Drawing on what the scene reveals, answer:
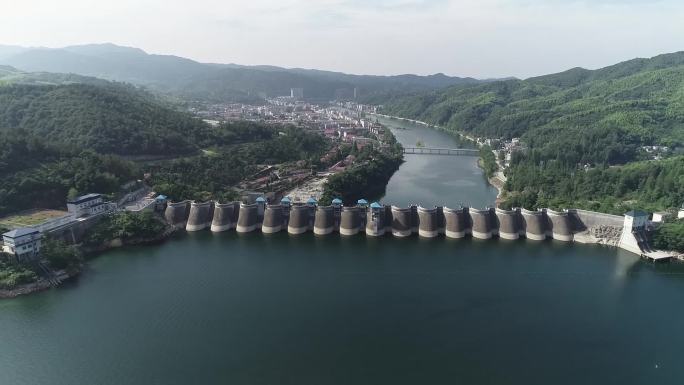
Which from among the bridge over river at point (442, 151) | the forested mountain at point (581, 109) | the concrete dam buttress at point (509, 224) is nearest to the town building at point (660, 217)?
the concrete dam buttress at point (509, 224)

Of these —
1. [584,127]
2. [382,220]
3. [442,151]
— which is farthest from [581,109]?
[382,220]

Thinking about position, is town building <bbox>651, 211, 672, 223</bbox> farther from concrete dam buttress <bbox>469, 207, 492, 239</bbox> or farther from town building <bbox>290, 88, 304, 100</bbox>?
town building <bbox>290, 88, 304, 100</bbox>

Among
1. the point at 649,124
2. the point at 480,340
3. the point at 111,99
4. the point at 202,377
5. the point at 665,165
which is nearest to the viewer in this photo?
the point at 202,377

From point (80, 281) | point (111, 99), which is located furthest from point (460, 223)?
point (111, 99)

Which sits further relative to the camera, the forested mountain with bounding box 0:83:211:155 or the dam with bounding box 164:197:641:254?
the forested mountain with bounding box 0:83:211:155

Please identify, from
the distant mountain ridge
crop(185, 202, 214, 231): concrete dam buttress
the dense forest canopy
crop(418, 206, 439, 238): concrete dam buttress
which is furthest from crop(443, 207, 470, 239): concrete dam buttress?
the distant mountain ridge

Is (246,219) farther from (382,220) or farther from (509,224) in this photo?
(509,224)

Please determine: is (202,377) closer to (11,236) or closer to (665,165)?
(11,236)
